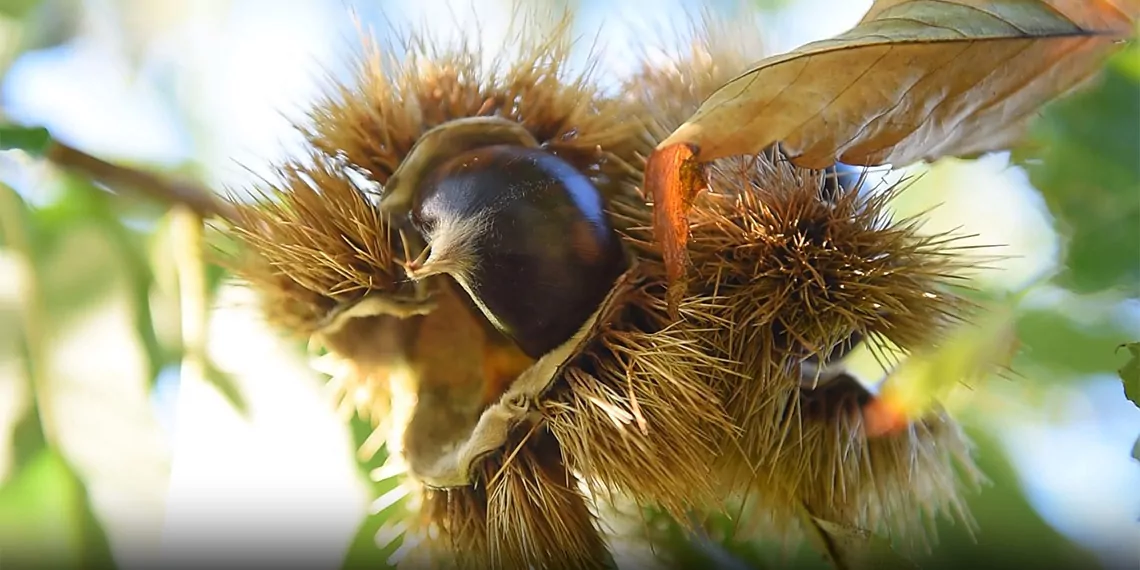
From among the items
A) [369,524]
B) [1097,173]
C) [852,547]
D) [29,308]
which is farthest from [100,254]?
[1097,173]

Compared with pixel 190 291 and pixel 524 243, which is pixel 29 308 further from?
pixel 524 243

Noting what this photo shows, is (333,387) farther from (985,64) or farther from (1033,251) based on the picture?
(1033,251)

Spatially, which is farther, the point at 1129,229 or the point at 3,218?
the point at 3,218

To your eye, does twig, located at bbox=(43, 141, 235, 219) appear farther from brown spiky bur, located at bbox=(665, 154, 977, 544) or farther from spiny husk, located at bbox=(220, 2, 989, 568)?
brown spiky bur, located at bbox=(665, 154, 977, 544)

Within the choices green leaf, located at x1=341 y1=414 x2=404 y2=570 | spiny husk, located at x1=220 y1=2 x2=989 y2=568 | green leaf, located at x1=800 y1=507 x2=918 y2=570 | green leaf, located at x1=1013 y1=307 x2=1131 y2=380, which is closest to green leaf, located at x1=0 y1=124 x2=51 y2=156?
spiny husk, located at x1=220 y1=2 x2=989 y2=568

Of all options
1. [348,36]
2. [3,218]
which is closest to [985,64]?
[348,36]

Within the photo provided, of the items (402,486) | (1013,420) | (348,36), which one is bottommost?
(402,486)
